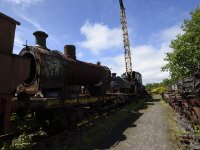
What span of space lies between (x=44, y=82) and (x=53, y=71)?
752 millimetres

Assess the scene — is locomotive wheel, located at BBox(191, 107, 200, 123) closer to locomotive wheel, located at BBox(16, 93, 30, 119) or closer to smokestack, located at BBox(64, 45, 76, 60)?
smokestack, located at BBox(64, 45, 76, 60)

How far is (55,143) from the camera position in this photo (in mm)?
8414

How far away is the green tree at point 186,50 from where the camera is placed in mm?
38875

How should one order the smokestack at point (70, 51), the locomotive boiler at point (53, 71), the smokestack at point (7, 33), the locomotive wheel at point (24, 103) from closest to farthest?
the smokestack at point (7, 33), the locomotive wheel at point (24, 103), the locomotive boiler at point (53, 71), the smokestack at point (70, 51)

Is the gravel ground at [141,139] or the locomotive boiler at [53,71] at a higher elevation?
Result: the locomotive boiler at [53,71]

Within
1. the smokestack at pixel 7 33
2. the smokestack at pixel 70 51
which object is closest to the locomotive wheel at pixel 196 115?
the smokestack at pixel 70 51

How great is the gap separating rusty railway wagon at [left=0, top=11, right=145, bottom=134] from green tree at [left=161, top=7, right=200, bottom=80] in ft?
91.5

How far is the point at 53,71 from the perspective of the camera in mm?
9984

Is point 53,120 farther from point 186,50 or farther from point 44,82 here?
point 186,50

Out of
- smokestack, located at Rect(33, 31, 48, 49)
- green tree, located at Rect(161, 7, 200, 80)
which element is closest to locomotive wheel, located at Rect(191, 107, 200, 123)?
smokestack, located at Rect(33, 31, 48, 49)

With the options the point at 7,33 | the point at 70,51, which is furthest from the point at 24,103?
the point at 70,51

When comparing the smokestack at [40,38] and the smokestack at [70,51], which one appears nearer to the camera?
the smokestack at [40,38]

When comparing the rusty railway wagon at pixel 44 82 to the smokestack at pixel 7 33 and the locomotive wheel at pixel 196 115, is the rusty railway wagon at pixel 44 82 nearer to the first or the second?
the smokestack at pixel 7 33

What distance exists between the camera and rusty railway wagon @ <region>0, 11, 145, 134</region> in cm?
633
